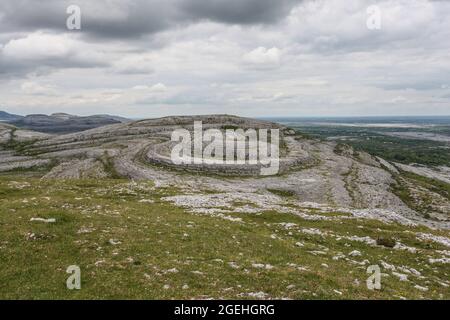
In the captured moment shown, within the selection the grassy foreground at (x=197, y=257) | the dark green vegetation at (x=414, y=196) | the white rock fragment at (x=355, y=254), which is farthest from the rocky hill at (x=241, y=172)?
the white rock fragment at (x=355, y=254)

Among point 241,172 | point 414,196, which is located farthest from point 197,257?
point 414,196

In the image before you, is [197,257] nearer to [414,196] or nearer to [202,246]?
[202,246]

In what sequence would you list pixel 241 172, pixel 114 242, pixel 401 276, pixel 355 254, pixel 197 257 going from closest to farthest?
pixel 401 276 → pixel 197 257 → pixel 114 242 → pixel 355 254 → pixel 241 172

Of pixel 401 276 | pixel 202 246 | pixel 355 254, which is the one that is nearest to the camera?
pixel 401 276

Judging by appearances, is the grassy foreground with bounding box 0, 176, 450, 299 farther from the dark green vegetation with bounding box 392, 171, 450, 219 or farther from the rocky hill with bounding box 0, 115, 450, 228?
the dark green vegetation with bounding box 392, 171, 450, 219

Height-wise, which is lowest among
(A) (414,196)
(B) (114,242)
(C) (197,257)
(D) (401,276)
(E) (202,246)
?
(A) (414,196)

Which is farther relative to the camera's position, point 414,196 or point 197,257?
point 414,196

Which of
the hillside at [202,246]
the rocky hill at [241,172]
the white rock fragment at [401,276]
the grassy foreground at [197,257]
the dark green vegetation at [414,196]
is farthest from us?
the dark green vegetation at [414,196]

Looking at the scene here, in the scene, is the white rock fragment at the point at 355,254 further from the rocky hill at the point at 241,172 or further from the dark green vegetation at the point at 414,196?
the dark green vegetation at the point at 414,196
